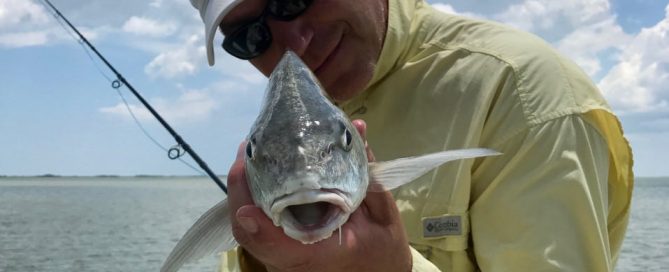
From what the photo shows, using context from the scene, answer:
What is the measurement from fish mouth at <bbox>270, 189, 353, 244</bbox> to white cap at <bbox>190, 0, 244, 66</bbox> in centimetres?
170

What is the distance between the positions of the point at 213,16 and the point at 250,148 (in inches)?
56.3

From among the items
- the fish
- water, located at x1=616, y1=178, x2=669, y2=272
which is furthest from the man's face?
water, located at x1=616, y1=178, x2=669, y2=272

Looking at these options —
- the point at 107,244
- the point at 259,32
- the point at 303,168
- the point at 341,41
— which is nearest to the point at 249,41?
the point at 259,32

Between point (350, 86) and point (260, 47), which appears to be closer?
point (350, 86)

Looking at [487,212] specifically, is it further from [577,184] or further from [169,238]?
[169,238]

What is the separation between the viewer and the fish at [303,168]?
1.73 metres

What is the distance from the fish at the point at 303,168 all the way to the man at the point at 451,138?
0.36 ft

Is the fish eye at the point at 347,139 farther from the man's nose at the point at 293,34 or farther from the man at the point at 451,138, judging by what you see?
the man's nose at the point at 293,34

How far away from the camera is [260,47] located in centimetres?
343

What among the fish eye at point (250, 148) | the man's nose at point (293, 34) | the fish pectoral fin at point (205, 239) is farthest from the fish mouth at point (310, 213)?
the man's nose at point (293, 34)

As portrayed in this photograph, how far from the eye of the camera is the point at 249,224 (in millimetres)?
1951

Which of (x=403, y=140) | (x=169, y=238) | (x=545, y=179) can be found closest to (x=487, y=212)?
(x=545, y=179)

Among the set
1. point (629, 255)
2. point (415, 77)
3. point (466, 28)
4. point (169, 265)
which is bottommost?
point (629, 255)

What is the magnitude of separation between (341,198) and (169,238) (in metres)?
29.9
